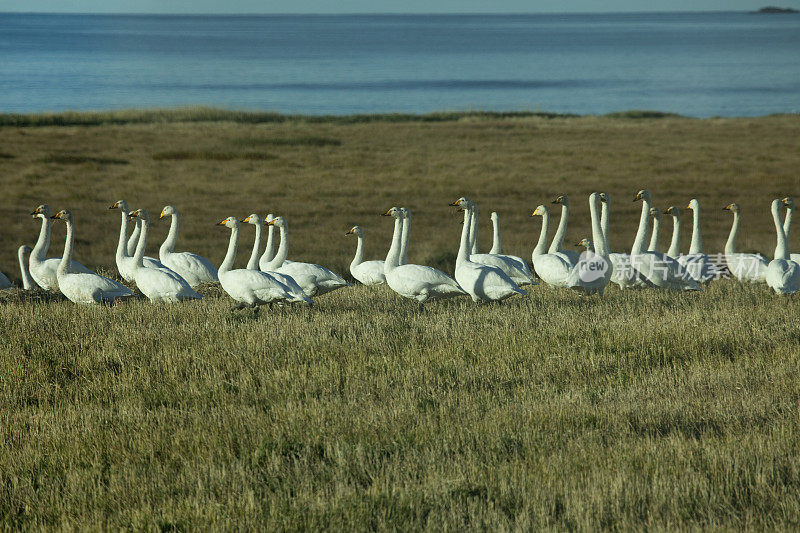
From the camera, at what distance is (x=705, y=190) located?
29.4 meters

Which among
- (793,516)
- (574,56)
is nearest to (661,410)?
(793,516)

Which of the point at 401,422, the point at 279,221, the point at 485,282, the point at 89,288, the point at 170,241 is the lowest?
the point at 401,422

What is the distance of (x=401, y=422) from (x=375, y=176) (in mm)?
26885

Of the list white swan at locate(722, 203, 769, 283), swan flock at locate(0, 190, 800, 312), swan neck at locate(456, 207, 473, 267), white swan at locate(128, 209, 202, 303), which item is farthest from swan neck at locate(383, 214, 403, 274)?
white swan at locate(722, 203, 769, 283)

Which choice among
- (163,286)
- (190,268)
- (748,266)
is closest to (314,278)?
(163,286)

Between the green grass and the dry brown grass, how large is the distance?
965 cm

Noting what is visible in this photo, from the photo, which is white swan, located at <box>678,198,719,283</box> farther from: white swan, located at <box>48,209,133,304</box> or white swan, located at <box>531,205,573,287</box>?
white swan, located at <box>48,209,133,304</box>

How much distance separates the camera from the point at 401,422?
6.10 m

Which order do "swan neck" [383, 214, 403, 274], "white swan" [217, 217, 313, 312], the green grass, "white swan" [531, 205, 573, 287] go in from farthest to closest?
"swan neck" [383, 214, 403, 274] → "white swan" [531, 205, 573, 287] → "white swan" [217, 217, 313, 312] → the green grass

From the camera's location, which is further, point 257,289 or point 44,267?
point 44,267

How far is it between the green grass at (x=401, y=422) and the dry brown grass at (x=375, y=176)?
31.7 ft

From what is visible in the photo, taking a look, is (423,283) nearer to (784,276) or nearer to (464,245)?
(464,245)

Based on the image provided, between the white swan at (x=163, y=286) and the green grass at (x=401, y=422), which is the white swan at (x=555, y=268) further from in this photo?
the white swan at (x=163, y=286)

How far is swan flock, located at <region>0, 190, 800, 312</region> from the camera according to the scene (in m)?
10.5
